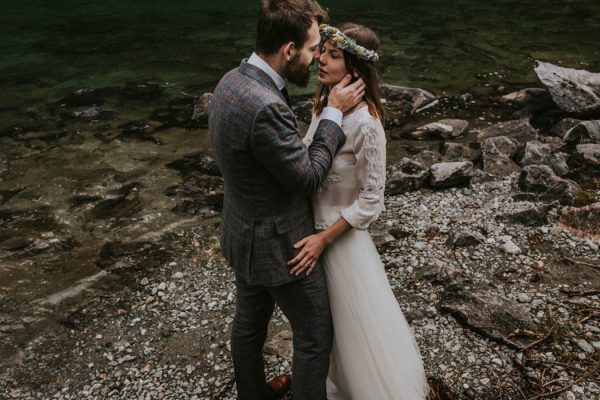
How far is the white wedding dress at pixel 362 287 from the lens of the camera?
10.1ft

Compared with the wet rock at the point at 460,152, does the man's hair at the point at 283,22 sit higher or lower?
higher

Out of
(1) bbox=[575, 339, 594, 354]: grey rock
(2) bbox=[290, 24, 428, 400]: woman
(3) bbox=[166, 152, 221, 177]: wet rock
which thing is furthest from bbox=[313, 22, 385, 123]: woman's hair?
(3) bbox=[166, 152, 221, 177]: wet rock

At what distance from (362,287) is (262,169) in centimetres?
103

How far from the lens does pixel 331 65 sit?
3.28 m

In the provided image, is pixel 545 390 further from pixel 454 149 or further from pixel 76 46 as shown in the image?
pixel 76 46

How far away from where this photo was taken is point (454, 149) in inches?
326

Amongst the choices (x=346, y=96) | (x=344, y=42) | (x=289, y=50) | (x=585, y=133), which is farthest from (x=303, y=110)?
(x=289, y=50)

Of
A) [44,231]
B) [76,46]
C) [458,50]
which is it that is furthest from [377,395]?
[76,46]

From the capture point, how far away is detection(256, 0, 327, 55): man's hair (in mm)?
2641

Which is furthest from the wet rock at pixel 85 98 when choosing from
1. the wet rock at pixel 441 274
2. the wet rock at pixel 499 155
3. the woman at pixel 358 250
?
the woman at pixel 358 250

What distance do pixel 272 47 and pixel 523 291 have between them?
343 cm

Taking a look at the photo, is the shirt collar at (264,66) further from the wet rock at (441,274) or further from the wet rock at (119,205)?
the wet rock at (119,205)

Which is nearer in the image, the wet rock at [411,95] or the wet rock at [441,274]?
the wet rock at [441,274]

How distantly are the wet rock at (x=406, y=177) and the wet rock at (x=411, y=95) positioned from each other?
11.4ft
